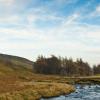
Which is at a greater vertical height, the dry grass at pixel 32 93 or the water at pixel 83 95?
the dry grass at pixel 32 93

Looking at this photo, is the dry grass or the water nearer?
the dry grass

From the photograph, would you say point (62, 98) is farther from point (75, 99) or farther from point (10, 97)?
point (10, 97)

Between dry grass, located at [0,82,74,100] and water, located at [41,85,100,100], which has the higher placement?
dry grass, located at [0,82,74,100]

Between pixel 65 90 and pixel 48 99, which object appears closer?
pixel 48 99

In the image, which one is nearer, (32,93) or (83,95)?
(32,93)

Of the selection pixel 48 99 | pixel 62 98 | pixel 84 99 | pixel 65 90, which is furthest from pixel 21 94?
pixel 65 90

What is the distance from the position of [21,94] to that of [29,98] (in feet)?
5.49

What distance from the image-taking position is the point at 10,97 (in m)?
46.2

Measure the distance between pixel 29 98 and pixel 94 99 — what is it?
14660mm

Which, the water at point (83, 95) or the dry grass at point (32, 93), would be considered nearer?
the dry grass at point (32, 93)

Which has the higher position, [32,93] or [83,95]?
[32,93]

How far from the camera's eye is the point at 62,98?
57531mm

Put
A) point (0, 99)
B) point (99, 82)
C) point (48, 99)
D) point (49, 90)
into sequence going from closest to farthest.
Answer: point (0, 99) < point (48, 99) < point (49, 90) < point (99, 82)

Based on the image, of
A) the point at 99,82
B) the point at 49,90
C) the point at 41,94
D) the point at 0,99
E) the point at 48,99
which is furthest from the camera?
the point at 99,82
